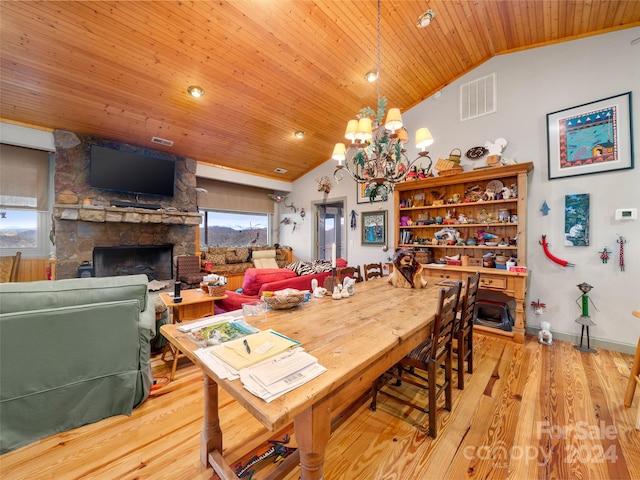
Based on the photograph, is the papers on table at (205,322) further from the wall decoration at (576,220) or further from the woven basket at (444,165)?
the wall decoration at (576,220)

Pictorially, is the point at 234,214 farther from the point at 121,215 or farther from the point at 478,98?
the point at 478,98

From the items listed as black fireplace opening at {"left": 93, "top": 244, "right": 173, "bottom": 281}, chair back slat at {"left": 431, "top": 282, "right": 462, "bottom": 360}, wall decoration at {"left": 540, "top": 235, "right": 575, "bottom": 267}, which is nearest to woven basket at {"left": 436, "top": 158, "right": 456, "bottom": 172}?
wall decoration at {"left": 540, "top": 235, "right": 575, "bottom": 267}

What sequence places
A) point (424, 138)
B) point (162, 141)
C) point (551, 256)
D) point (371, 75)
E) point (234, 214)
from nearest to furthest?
point (424, 138)
point (551, 256)
point (371, 75)
point (162, 141)
point (234, 214)

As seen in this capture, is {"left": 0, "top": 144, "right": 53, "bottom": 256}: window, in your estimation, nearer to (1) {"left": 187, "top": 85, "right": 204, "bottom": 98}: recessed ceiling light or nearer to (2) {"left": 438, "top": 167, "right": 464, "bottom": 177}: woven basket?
(1) {"left": 187, "top": 85, "right": 204, "bottom": 98}: recessed ceiling light

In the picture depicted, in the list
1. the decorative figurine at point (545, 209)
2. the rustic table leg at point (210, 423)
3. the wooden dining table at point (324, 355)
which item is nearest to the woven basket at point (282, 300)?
the wooden dining table at point (324, 355)

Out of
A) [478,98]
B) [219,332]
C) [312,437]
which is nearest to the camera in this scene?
[312,437]

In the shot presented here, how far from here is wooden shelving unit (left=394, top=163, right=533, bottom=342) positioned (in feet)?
10.2

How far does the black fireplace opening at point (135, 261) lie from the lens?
4477mm

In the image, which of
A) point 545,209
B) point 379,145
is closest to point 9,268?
point 379,145

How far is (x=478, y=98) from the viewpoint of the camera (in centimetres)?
381

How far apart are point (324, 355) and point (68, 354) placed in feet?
5.53

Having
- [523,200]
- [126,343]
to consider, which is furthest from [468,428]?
[523,200]

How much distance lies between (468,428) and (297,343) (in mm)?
1441

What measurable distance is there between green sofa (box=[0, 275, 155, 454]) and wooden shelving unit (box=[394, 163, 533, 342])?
3.48 metres
